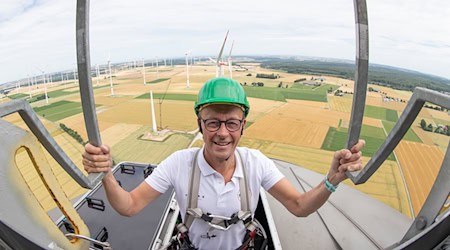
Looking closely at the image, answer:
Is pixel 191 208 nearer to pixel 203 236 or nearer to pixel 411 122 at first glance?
pixel 203 236

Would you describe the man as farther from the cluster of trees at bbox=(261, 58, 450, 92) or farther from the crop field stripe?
the crop field stripe

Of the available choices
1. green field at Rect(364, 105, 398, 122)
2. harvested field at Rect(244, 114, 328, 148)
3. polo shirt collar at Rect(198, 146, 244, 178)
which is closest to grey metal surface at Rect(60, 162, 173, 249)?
polo shirt collar at Rect(198, 146, 244, 178)

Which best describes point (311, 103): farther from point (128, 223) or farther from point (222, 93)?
point (222, 93)

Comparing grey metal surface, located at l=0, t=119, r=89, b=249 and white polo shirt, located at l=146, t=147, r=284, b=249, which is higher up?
grey metal surface, located at l=0, t=119, r=89, b=249

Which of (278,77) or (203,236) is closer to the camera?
(203,236)

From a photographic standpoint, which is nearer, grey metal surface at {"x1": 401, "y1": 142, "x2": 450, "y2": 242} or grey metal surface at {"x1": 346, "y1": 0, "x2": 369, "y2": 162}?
grey metal surface at {"x1": 401, "y1": 142, "x2": 450, "y2": 242}

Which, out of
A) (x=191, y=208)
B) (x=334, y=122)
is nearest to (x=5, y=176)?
(x=191, y=208)

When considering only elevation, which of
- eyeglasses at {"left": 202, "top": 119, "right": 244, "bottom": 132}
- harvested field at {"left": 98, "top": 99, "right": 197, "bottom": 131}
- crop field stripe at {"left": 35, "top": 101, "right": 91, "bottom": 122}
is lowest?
harvested field at {"left": 98, "top": 99, "right": 197, "bottom": 131}
